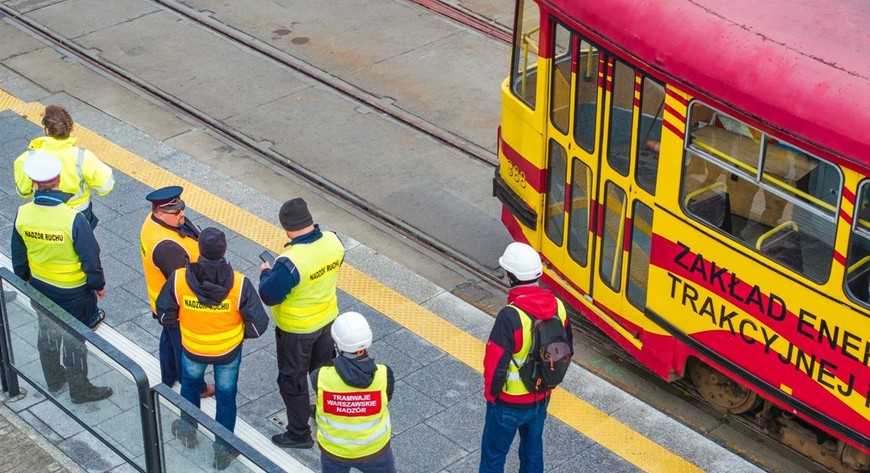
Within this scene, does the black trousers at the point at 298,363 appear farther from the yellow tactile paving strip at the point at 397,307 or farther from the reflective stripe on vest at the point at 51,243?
the yellow tactile paving strip at the point at 397,307

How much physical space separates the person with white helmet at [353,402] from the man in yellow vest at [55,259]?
1539mm

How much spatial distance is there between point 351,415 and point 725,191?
104 inches

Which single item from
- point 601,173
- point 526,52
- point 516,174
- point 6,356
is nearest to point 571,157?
point 601,173

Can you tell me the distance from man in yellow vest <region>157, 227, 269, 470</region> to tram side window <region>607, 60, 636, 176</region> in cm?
253

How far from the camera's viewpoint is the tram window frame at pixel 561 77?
8.59m

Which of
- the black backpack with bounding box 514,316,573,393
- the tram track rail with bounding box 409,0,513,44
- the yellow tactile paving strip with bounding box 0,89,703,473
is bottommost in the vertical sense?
the yellow tactile paving strip with bounding box 0,89,703,473

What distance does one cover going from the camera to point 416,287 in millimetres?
10023

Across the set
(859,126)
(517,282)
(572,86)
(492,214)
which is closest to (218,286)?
(517,282)

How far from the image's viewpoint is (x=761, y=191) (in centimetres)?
734

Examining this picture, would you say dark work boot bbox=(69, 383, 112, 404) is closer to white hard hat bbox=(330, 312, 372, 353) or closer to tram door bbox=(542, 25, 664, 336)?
white hard hat bbox=(330, 312, 372, 353)

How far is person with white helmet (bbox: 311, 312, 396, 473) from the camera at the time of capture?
6352 mm

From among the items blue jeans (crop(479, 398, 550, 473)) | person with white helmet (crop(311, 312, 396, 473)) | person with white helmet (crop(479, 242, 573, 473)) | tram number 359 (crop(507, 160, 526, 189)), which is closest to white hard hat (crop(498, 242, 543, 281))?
person with white helmet (crop(479, 242, 573, 473))

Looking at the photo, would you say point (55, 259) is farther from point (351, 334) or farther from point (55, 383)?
point (351, 334)

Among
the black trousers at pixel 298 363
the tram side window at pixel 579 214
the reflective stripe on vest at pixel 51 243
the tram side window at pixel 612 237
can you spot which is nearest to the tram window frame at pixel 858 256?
the tram side window at pixel 612 237
